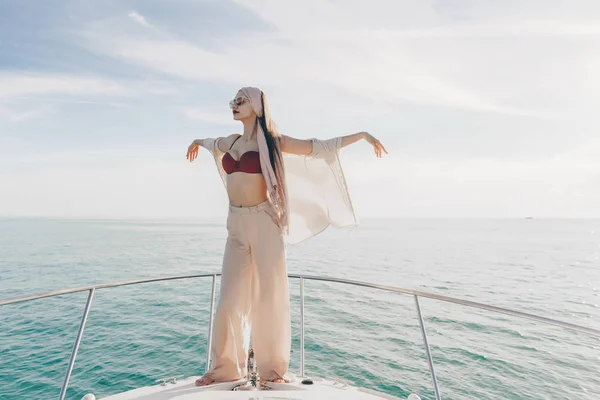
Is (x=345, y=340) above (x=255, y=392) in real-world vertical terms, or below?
below

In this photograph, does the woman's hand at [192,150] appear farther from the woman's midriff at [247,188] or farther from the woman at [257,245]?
the woman's midriff at [247,188]

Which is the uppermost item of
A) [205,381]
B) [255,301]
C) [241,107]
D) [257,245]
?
[241,107]

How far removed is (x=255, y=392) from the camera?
6.43ft

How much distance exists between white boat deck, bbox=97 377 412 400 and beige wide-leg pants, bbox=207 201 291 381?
109 mm

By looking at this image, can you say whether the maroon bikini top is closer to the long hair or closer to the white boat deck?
the long hair

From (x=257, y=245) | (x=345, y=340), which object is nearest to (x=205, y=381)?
(x=257, y=245)

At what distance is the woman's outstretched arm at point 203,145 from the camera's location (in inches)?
94.0

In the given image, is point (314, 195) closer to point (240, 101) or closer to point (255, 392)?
point (240, 101)

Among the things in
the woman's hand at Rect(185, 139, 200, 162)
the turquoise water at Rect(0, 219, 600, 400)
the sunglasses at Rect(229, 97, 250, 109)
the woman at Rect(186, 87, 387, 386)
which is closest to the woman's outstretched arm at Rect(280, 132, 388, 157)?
the woman at Rect(186, 87, 387, 386)

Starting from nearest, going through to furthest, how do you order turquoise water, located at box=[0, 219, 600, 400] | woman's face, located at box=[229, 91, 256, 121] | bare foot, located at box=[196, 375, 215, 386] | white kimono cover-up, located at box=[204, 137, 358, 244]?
1. bare foot, located at box=[196, 375, 215, 386]
2. woman's face, located at box=[229, 91, 256, 121]
3. white kimono cover-up, located at box=[204, 137, 358, 244]
4. turquoise water, located at box=[0, 219, 600, 400]

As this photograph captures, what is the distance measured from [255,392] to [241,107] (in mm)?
1708

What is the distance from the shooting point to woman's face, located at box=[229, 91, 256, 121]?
87.0 inches

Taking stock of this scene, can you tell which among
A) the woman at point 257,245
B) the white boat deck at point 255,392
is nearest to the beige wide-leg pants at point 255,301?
the woman at point 257,245

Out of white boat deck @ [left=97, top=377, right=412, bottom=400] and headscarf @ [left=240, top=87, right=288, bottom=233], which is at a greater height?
headscarf @ [left=240, top=87, right=288, bottom=233]
